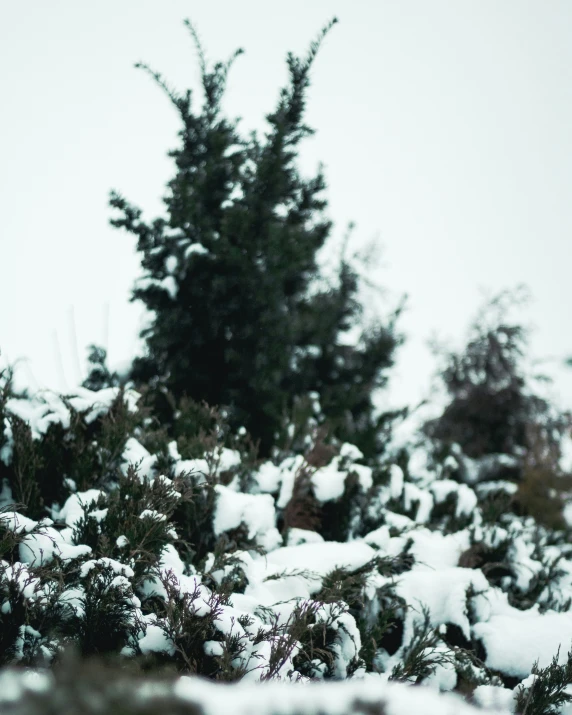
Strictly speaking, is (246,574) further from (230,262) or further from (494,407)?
(494,407)

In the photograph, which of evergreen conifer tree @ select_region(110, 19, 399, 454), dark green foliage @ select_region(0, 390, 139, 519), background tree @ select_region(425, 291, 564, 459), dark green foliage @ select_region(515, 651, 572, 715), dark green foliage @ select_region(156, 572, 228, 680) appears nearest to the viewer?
dark green foliage @ select_region(156, 572, 228, 680)

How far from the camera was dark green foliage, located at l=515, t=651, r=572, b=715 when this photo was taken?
2.31 meters

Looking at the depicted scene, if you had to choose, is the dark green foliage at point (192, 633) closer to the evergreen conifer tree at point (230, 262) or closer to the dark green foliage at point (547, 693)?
the dark green foliage at point (547, 693)

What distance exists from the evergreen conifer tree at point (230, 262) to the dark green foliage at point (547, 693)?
3643 millimetres

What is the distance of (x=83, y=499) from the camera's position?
9.59 feet

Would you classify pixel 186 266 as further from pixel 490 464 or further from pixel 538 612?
pixel 490 464

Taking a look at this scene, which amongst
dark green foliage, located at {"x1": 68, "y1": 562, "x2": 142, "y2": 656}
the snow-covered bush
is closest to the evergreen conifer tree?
the snow-covered bush

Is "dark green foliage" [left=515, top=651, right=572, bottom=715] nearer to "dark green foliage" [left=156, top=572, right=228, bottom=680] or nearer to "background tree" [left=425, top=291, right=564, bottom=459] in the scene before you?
"dark green foliage" [left=156, top=572, right=228, bottom=680]

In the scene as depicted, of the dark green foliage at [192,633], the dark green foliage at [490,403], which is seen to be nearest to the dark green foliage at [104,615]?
the dark green foliage at [192,633]

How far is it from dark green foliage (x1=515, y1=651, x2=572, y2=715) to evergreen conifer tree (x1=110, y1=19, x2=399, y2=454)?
12.0 feet

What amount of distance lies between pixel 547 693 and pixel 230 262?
179 inches

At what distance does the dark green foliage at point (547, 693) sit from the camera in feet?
7.59

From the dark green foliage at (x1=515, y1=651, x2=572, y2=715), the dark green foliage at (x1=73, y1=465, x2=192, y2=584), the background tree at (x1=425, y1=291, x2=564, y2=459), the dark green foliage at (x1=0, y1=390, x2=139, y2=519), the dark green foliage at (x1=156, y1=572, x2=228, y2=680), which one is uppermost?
the background tree at (x1=425, y1=291, x2=564, y2=459)

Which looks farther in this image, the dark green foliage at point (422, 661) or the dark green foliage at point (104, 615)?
the dark green foliage at point (422, 661)
